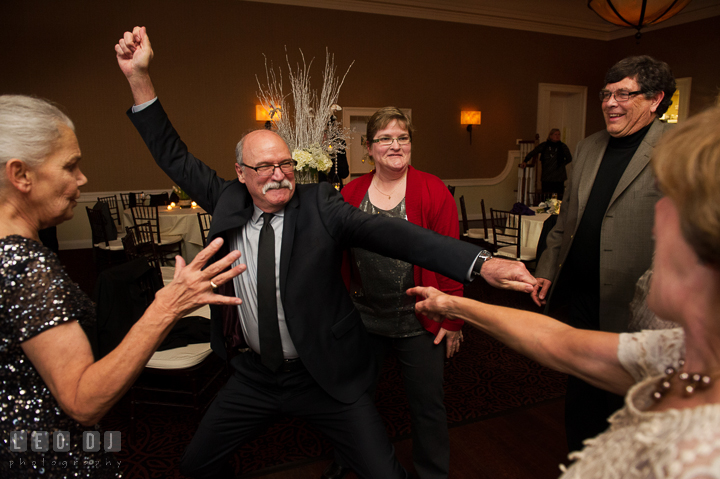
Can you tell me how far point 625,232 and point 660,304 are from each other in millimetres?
1305

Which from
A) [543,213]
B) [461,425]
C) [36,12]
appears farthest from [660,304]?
[36,12]

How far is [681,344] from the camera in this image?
2.68ft

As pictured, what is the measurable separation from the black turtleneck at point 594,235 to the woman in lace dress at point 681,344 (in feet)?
4.05

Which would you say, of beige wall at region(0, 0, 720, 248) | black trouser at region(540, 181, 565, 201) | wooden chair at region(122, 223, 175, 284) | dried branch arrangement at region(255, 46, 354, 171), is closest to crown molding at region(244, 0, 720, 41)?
beige wall at region(0, 0, 720, 248)

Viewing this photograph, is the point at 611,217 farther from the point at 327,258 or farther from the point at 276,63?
the point at 276,63

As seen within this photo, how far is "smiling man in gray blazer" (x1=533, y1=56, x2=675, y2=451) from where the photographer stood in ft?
6.00

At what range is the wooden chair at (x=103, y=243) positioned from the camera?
5.42 m

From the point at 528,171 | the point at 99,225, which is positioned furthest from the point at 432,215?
the point at 528,171

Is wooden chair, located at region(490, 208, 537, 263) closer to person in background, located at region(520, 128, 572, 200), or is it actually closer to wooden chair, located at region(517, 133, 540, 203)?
person in background, located at region(520, 128, 572, 200)

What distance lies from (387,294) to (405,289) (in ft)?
0.28

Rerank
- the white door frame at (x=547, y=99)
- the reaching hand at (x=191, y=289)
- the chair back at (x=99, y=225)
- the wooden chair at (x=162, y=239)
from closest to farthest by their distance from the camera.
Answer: the reaching hand at (x=191, y=289) < the chair back at (x=99, y=225) < the wooden chair at (x=162, y=239) < the white door frame at (x=547, y=99)

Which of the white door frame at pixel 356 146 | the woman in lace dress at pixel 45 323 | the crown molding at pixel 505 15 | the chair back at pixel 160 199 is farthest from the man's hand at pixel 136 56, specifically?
the crown molding at pixel 505 15

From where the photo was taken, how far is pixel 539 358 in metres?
1.09

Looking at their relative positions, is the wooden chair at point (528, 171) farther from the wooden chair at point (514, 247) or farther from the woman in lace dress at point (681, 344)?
the woman in lace dress at point (681, 344)
